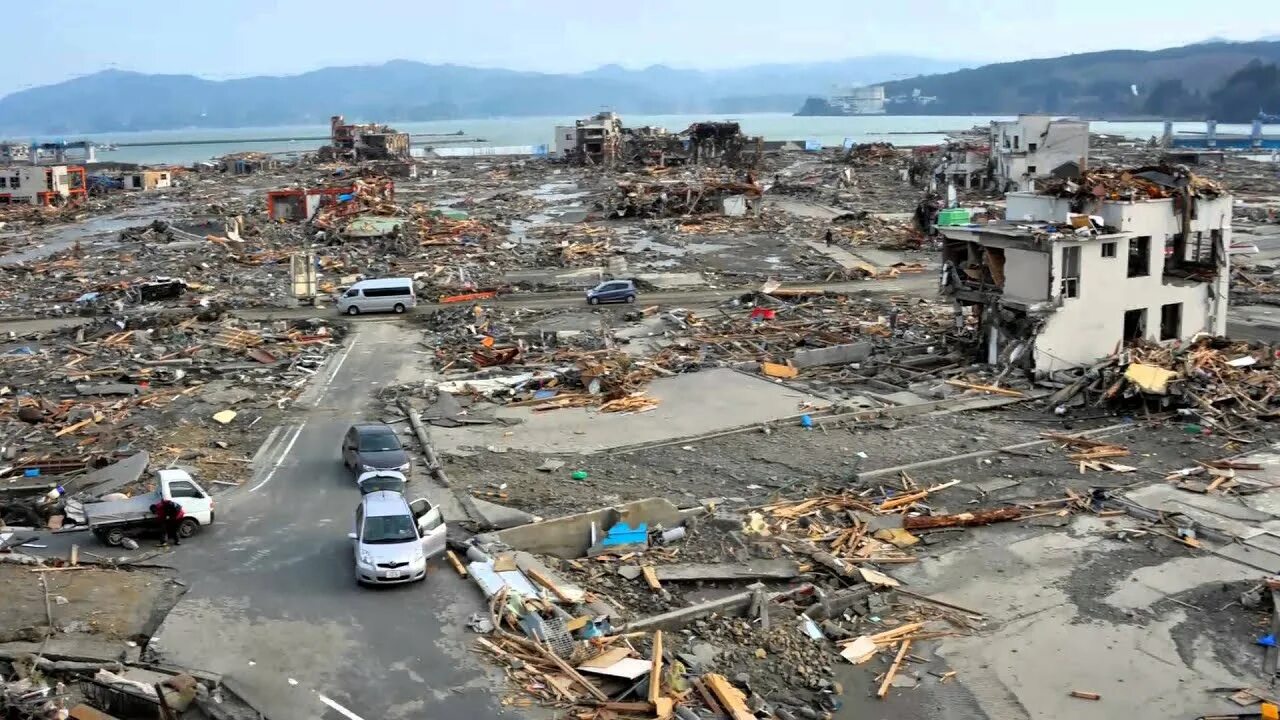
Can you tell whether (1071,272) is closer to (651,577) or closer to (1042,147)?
(651,577)

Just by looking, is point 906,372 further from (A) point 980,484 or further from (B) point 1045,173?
(B) point 1045,173

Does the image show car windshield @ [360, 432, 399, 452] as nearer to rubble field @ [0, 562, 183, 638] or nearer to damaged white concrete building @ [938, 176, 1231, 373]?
rubble field @ [0, 562, 183, 638]

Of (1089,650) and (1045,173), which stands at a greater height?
(1045,173)

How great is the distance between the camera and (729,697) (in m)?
12.7

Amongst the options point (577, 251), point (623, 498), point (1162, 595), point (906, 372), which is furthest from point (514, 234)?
point (1162, 595)

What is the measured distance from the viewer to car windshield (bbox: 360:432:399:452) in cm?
2153

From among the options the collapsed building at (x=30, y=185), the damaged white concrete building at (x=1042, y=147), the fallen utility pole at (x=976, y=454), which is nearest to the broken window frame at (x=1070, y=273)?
the fallen utility pole at (x=976, y=454)

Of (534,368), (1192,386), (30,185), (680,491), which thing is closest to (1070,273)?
(1192,386)

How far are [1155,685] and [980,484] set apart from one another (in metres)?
7.44

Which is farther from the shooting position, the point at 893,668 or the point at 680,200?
the point at 680,200

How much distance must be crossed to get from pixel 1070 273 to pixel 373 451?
1776 cm

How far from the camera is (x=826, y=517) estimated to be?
63.5 feet

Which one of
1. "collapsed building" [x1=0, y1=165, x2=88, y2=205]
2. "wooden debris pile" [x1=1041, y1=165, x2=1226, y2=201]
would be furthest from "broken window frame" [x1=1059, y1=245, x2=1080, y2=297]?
"collapsed building" [x1=0, y1=165, x2=88, y2=205]

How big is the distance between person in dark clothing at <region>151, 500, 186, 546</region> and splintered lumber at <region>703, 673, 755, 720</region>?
9.34m
